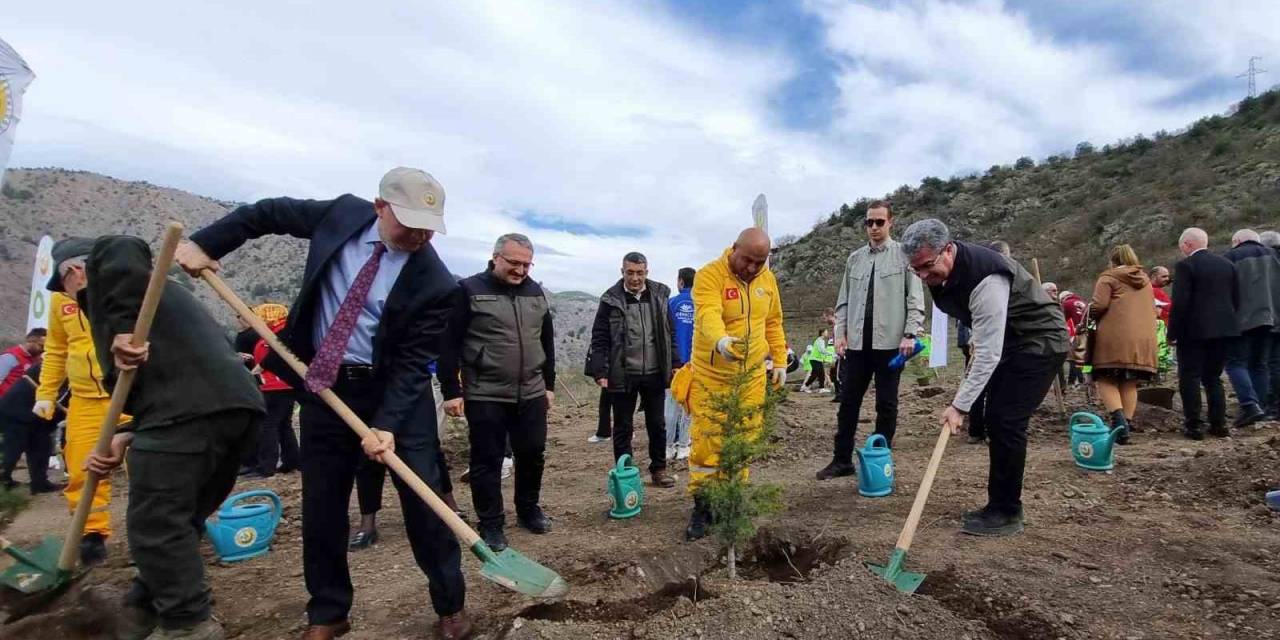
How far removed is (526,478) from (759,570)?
5.42 feet

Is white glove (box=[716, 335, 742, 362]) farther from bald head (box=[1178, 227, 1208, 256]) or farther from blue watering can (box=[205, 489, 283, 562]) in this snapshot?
bald head (box=[1178, 227, 1208, 256])

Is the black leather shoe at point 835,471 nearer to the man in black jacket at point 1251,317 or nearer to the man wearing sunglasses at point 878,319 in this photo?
the man wearing sunglasses at point 878,319

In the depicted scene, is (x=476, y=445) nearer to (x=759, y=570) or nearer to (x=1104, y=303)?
(x=759, y=570)

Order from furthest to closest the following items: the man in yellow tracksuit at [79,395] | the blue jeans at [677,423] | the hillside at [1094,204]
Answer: the hillside at [1094,204] < the blue jeans at [677,423] < the man in yellow tracksuit at [79,395]

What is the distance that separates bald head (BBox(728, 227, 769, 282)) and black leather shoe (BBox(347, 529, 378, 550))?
9.69 feet

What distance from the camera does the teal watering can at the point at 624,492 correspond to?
478 cm

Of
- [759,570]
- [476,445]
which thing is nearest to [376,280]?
[476,445]

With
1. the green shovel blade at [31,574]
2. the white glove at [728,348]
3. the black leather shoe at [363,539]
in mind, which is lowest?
the black leather shoe at [363,539]

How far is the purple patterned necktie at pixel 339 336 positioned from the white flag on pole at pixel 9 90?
2.25 meters

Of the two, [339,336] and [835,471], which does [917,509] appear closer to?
[835,471]

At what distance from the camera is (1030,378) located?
3795 mm

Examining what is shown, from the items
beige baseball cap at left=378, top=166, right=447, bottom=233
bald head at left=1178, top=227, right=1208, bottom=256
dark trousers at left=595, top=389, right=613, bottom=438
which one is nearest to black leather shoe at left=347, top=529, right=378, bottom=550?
beige baseball cap at left=378, top=166, right=447, bottom=233

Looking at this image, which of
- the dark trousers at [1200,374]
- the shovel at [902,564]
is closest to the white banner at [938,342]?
the dark trousers at [1200,374]

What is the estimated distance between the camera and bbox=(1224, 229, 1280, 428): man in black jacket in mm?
6203
